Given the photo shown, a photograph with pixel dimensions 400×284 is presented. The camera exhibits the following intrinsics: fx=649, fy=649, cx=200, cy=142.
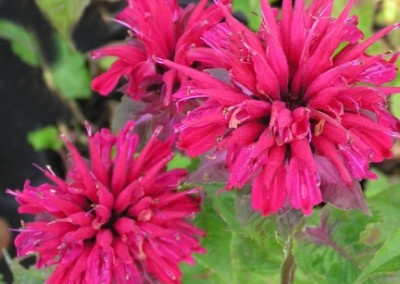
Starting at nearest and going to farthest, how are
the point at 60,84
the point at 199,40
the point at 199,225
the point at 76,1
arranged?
1. the point at 199,40
2. the point at 199,225
3. the point at 76,1
4. the point at 60,84

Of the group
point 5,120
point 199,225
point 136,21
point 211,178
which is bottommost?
point 5,120

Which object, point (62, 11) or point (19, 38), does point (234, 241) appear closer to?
point (62, 11)

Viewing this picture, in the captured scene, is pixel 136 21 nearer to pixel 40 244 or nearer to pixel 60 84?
pixel 40 244

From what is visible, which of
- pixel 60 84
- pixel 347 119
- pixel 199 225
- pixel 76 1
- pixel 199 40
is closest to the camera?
pixel 347 119

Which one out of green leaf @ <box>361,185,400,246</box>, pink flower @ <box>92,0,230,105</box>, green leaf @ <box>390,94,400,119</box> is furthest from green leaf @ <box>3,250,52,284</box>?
green leaf @ <box>390,94,400,119</box>

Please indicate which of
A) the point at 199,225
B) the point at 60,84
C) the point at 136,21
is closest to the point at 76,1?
the point at 136,21

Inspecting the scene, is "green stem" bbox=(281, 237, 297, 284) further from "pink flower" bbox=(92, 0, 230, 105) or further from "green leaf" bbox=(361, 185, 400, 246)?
"pink flower" bbox=(92, 0, 230, 105)

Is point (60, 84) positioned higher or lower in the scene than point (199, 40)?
lower

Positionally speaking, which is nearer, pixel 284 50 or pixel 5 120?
pixel 284 50
